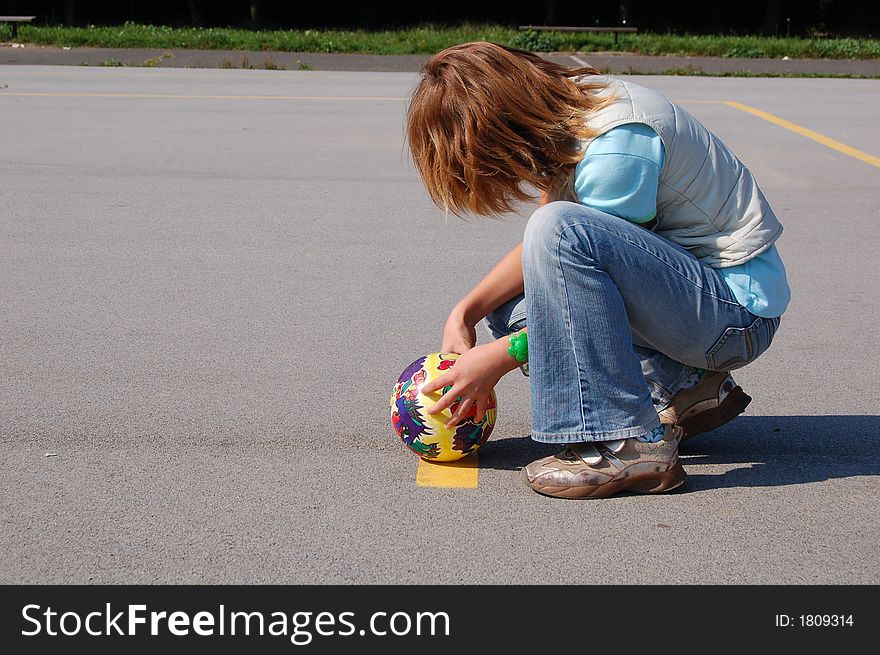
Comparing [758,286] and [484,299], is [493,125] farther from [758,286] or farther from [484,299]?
[758,286]

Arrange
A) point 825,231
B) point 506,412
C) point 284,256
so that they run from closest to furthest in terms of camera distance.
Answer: point 506,412 → point 284,256 → point 825,231

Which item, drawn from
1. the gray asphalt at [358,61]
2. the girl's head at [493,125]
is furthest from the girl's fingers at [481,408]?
the gray asphalt at [358,61]

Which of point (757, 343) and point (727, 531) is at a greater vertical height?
point (757, 343)

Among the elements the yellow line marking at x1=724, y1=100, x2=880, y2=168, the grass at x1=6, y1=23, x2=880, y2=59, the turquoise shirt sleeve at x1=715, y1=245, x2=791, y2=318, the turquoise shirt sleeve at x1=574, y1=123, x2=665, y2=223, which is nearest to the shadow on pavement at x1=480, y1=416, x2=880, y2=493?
the turquoise shirt sleeve at x1=715, y1=245, x2=791, y2=318

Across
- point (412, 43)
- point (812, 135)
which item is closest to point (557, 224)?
point (812, 135)

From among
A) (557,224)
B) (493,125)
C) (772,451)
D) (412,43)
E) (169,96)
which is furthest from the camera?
(412,43)

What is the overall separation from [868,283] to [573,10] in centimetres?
2831

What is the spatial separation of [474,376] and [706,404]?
0.85 metres

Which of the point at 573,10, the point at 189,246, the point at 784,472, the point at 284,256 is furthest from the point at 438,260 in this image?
the point at 573,10

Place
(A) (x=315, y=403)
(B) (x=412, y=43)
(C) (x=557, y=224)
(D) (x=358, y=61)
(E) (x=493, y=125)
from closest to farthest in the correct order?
(E) (x=493, y=125) → (C) (x=557, y=224) → (A) (x=315, y=403) → (D) (x=358, y=61) → (B) (x=412, y=43)

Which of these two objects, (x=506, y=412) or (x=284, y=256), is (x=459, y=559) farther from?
(x=284, y=256)

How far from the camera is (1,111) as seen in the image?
12188 mm

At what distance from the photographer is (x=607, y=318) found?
3.23m

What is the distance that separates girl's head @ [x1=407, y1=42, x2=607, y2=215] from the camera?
307cm
